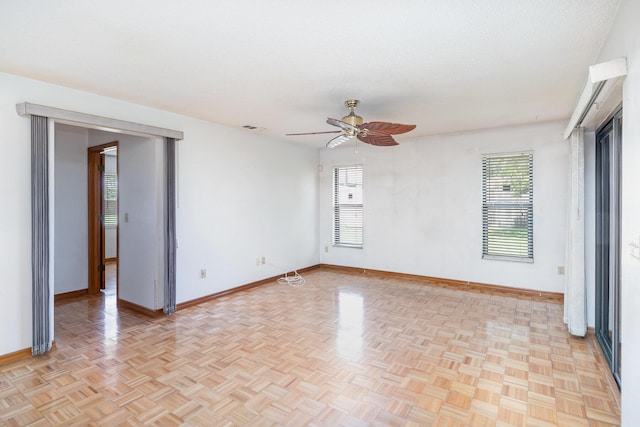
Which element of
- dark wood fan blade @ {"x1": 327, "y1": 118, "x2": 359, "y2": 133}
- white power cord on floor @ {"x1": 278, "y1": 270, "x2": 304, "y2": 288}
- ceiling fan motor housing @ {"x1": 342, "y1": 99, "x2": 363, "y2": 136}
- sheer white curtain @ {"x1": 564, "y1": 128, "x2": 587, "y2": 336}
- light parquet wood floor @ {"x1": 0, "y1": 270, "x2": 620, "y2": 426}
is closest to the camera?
light parquet wood floor @ {"x1": 0, "y1": 270, "x2": 620, "y2": 426}

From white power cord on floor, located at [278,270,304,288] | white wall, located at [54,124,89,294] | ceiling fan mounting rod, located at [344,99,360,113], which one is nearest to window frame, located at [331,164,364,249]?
white power cord on floor, located at [278,270,304,288]

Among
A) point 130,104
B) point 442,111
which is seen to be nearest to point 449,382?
point 442,111

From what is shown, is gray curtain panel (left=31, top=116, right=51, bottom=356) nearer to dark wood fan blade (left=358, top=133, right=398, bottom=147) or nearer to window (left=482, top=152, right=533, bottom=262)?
dark wood fan blade (left=358, top=133, right=398, bottom=147)

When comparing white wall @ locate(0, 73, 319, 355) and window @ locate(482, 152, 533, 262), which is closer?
white wall @ locate(0, 73, 319, 355)

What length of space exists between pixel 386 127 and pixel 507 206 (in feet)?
9.25

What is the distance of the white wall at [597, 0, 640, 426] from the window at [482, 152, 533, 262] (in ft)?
10.2

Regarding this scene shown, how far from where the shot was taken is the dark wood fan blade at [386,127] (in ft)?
9.89

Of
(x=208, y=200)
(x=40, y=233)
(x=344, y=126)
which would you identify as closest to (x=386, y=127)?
(x=344, y=126)

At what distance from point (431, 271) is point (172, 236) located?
3903 mm

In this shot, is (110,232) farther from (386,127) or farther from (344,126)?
(386,127)

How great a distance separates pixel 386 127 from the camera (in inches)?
121

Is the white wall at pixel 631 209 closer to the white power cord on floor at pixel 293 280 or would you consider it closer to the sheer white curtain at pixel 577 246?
the sheer white curtain at pixel 577 246

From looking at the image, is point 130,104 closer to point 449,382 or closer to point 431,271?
point 449,382

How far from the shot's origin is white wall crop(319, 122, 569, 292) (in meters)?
4.55
